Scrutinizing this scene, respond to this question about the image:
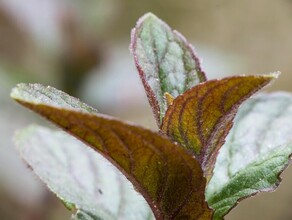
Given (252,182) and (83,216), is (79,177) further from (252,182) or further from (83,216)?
(252,182)

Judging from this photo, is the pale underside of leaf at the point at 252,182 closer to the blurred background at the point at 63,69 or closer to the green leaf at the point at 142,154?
the green leaf at the point at 142,154

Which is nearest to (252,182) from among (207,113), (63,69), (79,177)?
(207,113)

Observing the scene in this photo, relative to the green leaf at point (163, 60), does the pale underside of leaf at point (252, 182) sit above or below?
below

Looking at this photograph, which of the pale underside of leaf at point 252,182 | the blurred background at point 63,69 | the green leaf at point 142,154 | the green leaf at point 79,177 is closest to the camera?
the green leaf at point 142,154

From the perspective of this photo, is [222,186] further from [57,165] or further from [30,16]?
[30,16]

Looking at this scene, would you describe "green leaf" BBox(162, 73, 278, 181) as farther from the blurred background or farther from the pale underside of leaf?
the blurred background

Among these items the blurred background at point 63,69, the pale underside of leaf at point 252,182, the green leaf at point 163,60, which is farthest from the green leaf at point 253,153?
the blurred background at point 63,69
